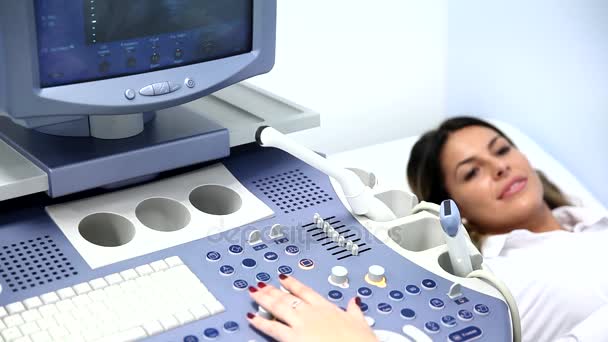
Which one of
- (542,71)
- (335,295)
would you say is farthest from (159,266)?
(542,71)

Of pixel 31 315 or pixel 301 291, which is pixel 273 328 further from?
pixel 31 315

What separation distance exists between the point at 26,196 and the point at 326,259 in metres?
0.45

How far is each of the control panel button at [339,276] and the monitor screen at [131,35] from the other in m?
0.37

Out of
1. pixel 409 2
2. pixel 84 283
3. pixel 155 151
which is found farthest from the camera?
pixel 409 2

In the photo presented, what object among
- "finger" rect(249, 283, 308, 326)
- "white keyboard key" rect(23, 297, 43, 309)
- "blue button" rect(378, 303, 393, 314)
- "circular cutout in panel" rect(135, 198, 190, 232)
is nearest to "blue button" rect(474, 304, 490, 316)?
"blue button" rect(378, 303, 393, 314)

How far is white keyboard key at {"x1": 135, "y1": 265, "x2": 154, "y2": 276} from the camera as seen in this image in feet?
3.30

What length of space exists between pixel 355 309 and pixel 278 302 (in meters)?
0.09

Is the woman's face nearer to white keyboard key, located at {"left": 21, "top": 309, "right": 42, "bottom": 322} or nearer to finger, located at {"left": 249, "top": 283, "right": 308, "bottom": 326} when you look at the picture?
finger, located at {"left": 249, "top": 283, "right": 308, "bottom": 326}

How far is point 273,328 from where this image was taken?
2.98ft

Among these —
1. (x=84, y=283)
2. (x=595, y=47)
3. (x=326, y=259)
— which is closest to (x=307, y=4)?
(x=595, y=47)

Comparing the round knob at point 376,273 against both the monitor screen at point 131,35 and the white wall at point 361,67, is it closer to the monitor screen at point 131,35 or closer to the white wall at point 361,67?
the monitor screen at point 131,35

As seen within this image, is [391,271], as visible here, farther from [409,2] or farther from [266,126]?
[409,2]

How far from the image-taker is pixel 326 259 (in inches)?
42.0

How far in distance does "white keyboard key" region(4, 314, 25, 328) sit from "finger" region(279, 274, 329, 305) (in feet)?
1.02
